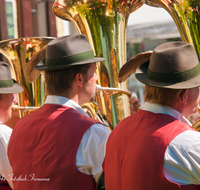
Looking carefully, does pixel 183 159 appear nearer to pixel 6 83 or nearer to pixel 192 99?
pixel 192 99

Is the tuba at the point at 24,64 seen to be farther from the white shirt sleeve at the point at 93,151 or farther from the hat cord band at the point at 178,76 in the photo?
the hat cord band at the point at 178,76

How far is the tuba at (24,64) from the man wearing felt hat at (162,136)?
1.62 metres

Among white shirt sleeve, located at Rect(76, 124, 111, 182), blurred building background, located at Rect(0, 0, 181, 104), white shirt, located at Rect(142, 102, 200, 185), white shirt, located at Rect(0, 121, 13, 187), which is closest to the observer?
white shirt, located at Rect(142, 102, 200, 185)

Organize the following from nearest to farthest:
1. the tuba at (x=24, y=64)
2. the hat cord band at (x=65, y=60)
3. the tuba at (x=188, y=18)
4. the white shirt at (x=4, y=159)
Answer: the hat cord band at (x=65, y=60) < the tuba at (x=188, y=18) < the white shirt at (x=4, y=159) < the tuba at (x=24, y=64)

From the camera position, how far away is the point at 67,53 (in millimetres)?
1467

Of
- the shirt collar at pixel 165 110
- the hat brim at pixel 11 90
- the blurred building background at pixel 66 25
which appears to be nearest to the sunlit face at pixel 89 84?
the shirt collar at pixel 165 110

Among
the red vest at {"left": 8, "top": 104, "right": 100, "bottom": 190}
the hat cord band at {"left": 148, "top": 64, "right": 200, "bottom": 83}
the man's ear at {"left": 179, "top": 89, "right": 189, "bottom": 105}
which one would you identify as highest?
the hat cord band at {"left": 148, "top": 64, "right": 200, "bottom": 83}

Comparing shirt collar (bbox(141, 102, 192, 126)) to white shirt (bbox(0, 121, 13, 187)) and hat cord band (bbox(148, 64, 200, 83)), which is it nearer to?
hat cord band (bbox(148, 64, 200, 83))

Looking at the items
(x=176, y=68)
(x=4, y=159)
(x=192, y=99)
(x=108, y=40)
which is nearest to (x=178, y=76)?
(x=176, y=68)

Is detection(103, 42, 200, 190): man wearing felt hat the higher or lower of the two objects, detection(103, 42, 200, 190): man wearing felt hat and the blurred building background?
the lower

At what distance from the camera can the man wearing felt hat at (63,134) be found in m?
1.29

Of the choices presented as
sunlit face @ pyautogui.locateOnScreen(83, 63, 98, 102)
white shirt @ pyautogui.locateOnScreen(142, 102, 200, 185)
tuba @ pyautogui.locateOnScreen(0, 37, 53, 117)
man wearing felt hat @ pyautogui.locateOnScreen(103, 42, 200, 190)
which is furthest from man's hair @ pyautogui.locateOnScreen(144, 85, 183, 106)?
tuba @ pyautogui.locateOnScreen(0, 37, 53, 117)

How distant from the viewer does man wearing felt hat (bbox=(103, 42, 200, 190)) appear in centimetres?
106

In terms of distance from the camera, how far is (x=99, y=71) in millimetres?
2074
